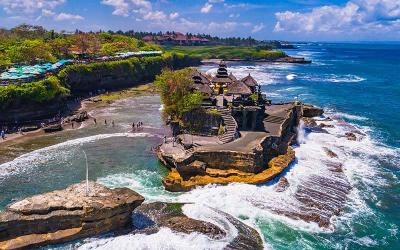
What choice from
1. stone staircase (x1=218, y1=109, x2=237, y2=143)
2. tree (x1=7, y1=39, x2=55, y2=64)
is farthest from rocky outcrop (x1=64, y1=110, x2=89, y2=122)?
stone staircase (x1=218, y1=109, x2=237, y2=143)

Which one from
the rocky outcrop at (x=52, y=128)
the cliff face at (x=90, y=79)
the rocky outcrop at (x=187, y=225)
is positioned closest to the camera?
the rocky outcrop at (x=187, y=225)

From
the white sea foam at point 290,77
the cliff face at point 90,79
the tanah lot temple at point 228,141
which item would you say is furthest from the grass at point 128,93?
the white sea foam at point 290,77

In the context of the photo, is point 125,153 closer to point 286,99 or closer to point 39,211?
point 39,211

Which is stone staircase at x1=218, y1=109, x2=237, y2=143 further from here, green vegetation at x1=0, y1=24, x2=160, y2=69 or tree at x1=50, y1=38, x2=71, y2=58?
tree at x1=50, y1=38, x2=71, y2=58

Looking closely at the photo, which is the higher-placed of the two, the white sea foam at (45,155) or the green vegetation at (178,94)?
the green vegetation at (178,94)

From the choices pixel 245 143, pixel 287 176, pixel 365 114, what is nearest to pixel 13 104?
pixel 245 143

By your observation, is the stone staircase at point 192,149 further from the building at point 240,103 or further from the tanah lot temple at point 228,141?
the building at point 240,103

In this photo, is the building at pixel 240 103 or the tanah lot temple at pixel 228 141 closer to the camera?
the tanah lot temple at pixel 228 141

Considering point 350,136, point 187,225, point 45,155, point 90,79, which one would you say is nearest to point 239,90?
point 350,136
